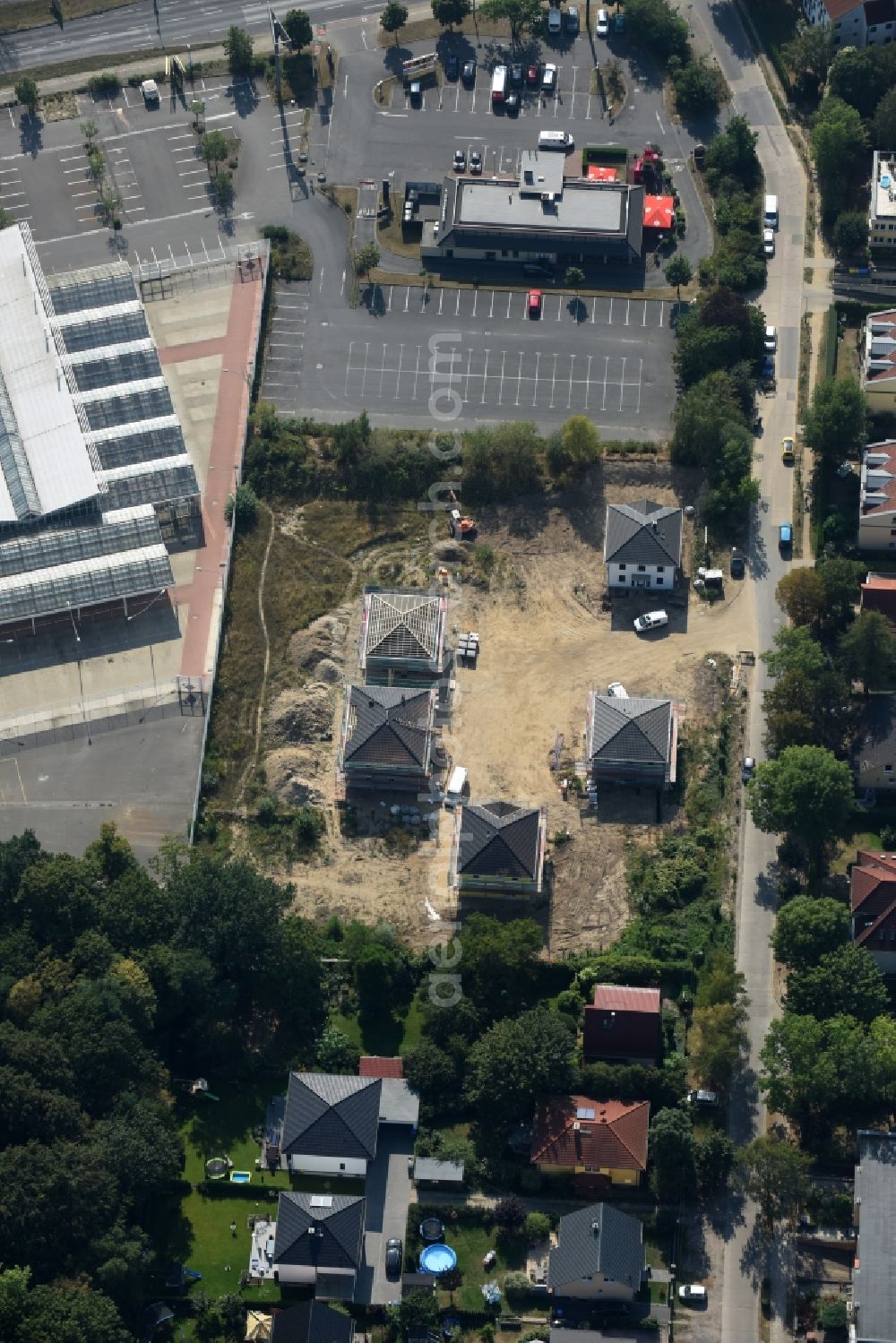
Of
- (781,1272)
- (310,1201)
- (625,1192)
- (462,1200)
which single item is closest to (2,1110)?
(310,1201)

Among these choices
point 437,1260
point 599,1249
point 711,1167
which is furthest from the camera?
point 711,1167

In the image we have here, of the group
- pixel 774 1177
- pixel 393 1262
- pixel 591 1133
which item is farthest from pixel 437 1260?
pixel 774 1177

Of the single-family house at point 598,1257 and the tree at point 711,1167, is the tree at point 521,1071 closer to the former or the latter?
the single-family house at point 598,1257

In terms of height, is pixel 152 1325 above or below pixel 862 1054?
below

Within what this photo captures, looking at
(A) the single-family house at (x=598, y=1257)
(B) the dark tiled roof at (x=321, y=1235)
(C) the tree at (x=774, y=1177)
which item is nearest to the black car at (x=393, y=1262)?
(B) the dark tiled roof at (x=321, y=1235)

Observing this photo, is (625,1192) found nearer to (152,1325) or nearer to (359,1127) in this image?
(359,1127)

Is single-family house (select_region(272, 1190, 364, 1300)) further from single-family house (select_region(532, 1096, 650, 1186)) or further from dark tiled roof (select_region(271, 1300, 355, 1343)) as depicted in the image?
single-family house (select_region(532, 1096, 650, 1186))

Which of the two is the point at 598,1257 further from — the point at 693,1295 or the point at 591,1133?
the point at 591,1133
